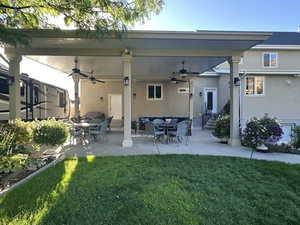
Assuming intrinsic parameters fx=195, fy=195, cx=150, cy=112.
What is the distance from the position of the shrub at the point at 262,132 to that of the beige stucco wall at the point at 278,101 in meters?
8.47

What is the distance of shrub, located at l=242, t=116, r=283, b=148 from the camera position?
6.15 meters

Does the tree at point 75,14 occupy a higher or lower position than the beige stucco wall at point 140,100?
higher

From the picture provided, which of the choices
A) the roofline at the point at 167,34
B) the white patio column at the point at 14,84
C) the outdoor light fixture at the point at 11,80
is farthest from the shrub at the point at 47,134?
the roofline at the point at 167,34

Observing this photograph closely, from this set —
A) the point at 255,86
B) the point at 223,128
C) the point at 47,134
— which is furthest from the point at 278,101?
the point at 47,134

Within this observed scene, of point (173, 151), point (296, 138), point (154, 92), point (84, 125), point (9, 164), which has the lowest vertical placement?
point (173, 151)

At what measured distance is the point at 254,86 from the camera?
14.3 meters

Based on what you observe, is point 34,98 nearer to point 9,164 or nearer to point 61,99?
point 61,99

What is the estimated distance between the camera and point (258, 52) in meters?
15.4

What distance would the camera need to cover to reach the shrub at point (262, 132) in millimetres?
6148

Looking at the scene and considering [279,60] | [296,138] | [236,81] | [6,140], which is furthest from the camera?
[279,60]

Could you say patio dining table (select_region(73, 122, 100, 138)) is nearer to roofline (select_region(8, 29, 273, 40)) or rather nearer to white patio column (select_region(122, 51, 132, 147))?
white patio column (select_region(122, 51, 132, 147))

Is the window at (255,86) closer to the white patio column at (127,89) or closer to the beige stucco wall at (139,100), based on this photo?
the beige stucco wall at (139,100)

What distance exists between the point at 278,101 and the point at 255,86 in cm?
208

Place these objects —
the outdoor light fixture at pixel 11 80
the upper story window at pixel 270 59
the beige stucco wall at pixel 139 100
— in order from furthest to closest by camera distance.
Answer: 1. the upper story window at pixel 270 59
2. the beige stucco wall at pixel 139 100
3. the outdoor light fixture at pixel 11 80
